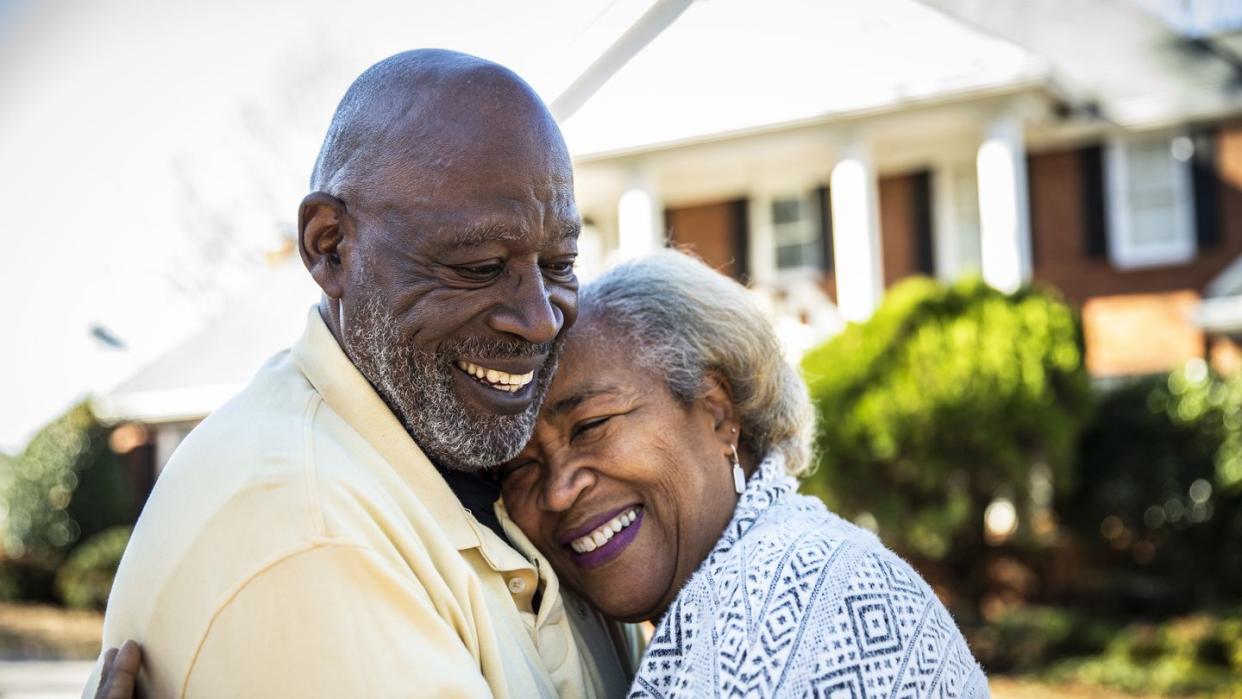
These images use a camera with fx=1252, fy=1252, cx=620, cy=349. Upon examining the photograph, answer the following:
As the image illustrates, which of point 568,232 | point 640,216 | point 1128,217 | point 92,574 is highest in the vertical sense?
point 568,232

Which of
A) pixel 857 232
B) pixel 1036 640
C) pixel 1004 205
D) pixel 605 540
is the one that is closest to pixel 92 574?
pixel 857 232

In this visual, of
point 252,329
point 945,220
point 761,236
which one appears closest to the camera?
point 252,329

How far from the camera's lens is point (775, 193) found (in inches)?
724

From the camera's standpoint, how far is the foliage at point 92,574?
16438 millimetres

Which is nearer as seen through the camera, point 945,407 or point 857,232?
point 945,407

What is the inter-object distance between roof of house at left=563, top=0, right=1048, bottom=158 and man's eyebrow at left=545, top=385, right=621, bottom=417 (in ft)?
4.38

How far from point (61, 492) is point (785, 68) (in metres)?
13.2

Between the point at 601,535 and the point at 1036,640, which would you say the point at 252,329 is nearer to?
the point at 601,535

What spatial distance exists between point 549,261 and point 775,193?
16301 millimetres

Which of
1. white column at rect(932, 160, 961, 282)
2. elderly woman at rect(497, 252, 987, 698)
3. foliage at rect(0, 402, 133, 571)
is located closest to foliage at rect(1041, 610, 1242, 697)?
elderly woman at rect(497, 252, 987, 698)

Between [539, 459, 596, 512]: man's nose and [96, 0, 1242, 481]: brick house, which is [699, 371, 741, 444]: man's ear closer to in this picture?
[539, 459, 596, 512]: man's nose

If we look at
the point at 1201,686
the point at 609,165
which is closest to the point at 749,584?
the point at 1201,686

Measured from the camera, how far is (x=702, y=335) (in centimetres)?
289

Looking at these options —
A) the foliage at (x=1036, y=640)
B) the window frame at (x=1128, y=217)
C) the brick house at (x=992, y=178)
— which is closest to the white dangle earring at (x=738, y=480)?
the foliage at (x=1036, y=640)
